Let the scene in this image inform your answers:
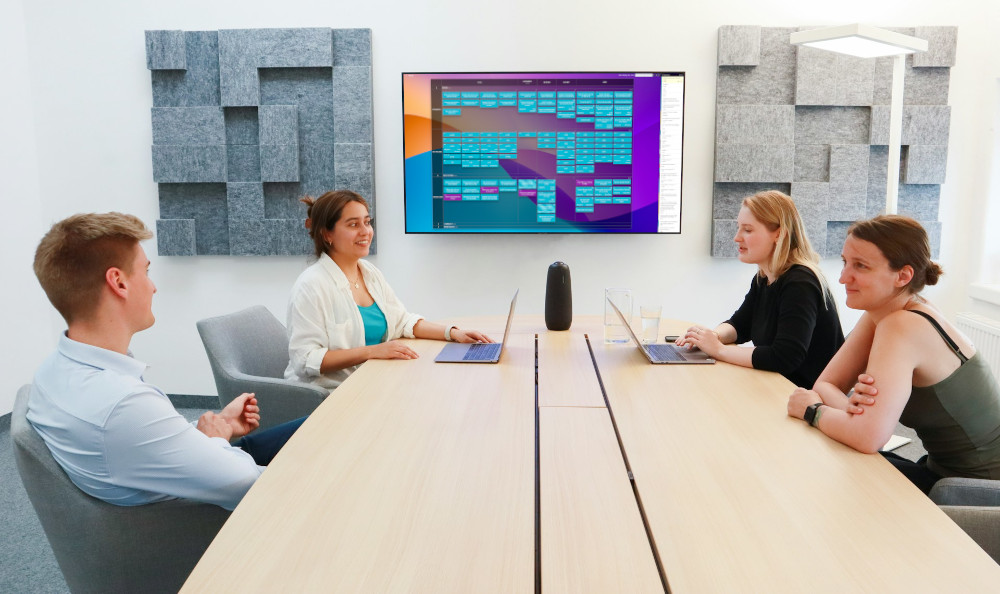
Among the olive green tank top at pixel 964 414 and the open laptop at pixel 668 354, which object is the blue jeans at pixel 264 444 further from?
the olive green tank top at pixel 964 414

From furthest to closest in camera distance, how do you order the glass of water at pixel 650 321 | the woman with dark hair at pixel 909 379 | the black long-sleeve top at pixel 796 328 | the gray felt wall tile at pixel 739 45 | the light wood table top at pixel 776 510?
1. the gray felt wall tile at pixel 739 45
2. the glass of water at pixel 650 321
3. the black long-sleeve top at pixel 796 328
4. the woman with dark hair at pixel 909 379
5. the light wood table top at pixel 776 510

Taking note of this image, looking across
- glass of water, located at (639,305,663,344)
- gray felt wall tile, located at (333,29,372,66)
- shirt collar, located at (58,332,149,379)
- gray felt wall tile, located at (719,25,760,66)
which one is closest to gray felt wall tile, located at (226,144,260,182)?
gray felt wall tile, located at (333,29,372,66)

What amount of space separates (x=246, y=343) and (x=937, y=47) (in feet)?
11.5

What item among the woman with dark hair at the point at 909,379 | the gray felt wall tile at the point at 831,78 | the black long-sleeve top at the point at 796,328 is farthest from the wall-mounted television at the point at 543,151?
the woman with dark hair at the point at 909,379

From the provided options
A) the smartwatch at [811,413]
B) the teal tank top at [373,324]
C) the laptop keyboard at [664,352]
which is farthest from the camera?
the teal tank top at [373,324]

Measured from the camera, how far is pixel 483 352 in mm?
2355

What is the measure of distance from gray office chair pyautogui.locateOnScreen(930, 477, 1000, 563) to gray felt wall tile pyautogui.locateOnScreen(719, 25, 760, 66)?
269 cm

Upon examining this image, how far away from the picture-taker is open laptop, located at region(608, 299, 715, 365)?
7.21ft

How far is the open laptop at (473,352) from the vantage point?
2.24 m

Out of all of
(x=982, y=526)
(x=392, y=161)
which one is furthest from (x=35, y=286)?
(x=982, y=526)

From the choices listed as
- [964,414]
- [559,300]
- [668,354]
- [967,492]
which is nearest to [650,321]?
[668,354]

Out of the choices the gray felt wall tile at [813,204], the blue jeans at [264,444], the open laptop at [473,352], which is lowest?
the blue jeans at [264,444]

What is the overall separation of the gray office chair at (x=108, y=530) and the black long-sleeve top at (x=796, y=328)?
1.54 m

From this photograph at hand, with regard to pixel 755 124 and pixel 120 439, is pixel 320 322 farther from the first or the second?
pixel 755 124
